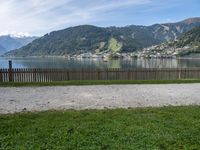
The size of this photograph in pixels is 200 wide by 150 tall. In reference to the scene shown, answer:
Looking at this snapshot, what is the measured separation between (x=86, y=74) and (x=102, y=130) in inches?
756

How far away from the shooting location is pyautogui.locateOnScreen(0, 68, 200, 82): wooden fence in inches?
1017

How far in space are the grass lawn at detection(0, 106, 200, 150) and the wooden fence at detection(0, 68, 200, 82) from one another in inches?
621

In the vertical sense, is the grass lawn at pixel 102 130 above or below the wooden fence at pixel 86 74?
below

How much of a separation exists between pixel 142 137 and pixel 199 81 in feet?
63.6

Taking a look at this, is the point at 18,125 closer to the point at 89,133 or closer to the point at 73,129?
the point at 73,129

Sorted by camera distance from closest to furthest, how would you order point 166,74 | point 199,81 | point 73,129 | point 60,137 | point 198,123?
point 60,137, point 73,129, point 198,123, point 199,81, point 166,74

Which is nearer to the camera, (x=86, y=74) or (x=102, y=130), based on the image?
(x=102, y=130)

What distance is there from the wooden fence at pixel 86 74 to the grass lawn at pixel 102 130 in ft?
51.8

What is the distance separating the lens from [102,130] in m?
8.49

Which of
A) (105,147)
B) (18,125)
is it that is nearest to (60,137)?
(105,147)

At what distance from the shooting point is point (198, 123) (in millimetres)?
9398

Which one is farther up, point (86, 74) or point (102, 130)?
point (86, 74)

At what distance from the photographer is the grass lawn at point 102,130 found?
7.29 metres

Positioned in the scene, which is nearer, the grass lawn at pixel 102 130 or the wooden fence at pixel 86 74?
the grass lawn at pixel 102 130
